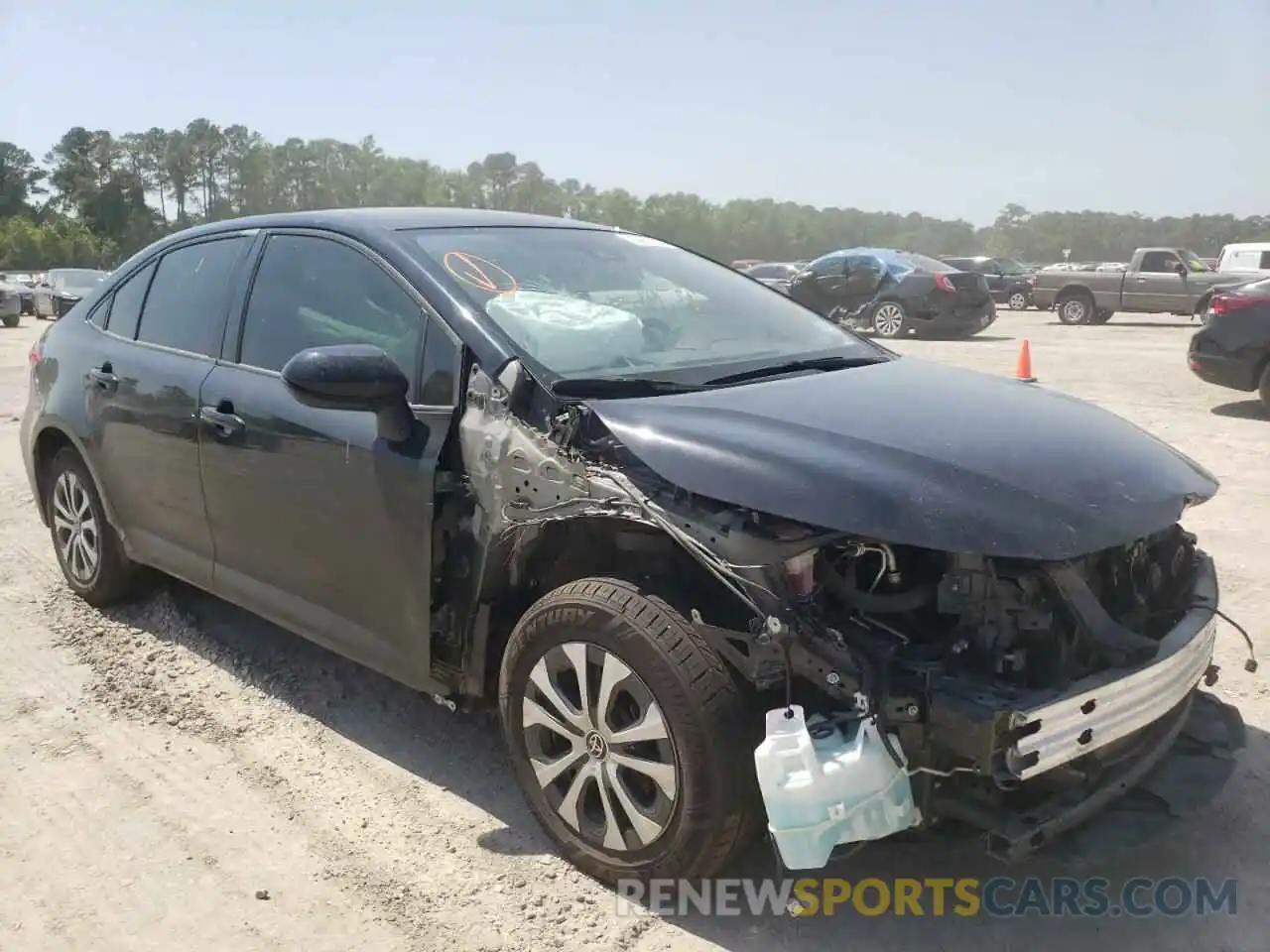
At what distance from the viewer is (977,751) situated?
2.23 meters

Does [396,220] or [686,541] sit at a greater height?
[396,220]

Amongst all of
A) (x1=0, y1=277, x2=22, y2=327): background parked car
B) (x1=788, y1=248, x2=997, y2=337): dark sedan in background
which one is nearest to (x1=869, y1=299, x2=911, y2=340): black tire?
(x1=788, y1=248, x2=997, y2=337): dark sedan in background

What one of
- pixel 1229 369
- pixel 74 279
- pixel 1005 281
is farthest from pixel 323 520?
pixel 1005 281

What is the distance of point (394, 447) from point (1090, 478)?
188 centimetres

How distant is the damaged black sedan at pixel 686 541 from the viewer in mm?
2385

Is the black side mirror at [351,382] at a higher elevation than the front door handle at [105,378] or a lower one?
higher

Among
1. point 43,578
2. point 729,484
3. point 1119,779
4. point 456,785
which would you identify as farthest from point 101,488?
point 1119,779

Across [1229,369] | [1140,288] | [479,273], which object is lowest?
[1140,288]

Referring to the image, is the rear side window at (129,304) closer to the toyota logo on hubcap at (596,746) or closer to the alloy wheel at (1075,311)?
the toyota logo on hubcap at (596,746)

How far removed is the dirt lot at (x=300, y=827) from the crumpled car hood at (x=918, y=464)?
0.96m

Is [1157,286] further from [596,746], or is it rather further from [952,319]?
[596,746]

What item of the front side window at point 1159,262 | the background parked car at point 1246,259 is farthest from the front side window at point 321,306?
Result: the background parked car at point 1246,259

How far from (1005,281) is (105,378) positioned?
2874 cm

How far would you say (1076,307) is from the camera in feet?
75.3
